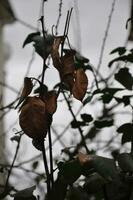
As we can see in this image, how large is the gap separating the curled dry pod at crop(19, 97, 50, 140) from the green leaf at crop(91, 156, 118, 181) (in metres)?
0.14

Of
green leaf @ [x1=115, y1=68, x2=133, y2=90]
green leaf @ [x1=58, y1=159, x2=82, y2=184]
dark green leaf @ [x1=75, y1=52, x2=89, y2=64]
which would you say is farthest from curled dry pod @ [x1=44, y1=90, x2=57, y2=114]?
green leaf @ [x1=115, y1=68, x2=133, y2=90]

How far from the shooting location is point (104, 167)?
85 centimetres

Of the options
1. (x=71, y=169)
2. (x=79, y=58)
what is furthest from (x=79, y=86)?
(x=79, y=58)

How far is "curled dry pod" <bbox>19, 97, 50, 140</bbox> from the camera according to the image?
930mm

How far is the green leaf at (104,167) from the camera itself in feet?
2.78

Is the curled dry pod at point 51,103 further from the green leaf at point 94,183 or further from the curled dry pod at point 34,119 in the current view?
the green leaf at point 94,183

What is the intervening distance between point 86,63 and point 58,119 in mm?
2406

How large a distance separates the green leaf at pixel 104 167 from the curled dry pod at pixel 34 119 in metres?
0.14

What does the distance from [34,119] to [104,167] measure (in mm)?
194

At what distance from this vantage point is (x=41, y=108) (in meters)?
0.94

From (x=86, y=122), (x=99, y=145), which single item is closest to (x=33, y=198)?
(x=86, y=122)

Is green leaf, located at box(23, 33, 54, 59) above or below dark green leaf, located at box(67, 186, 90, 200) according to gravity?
above

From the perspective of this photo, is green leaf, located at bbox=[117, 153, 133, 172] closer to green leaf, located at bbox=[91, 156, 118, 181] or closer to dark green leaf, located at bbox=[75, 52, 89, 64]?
green leaf, located at bbox=[91, 156, 118, 181]

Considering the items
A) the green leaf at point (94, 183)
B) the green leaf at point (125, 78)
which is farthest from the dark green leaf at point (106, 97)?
the green leaf at point (94, 183)
